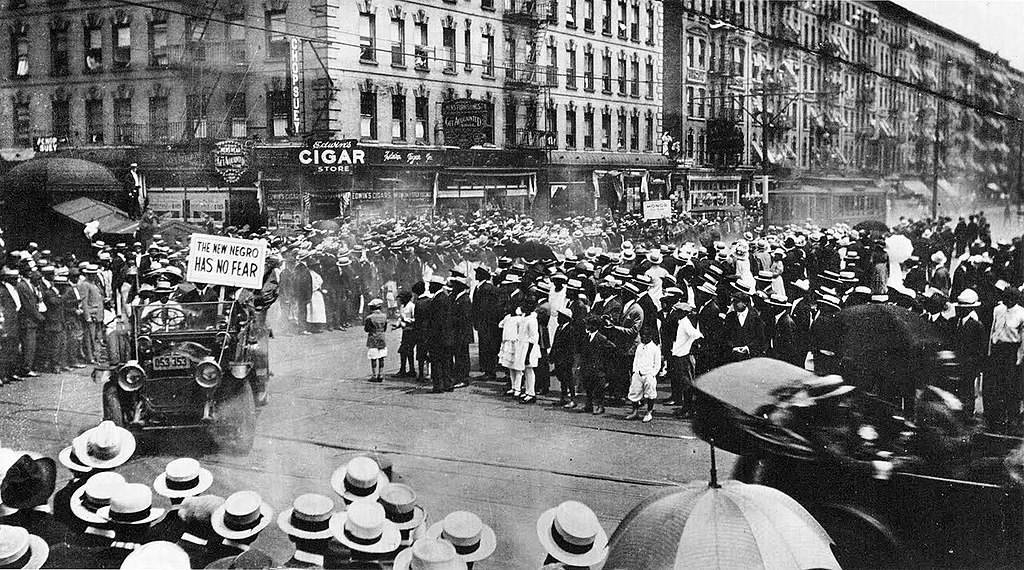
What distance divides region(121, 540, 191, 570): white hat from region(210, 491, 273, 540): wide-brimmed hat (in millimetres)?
221

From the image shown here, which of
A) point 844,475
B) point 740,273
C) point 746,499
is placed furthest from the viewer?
point 740,273

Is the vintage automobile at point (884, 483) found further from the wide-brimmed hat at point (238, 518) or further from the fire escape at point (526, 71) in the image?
the wide-brimmed hat at point (238, 518)

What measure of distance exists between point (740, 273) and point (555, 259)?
7.82 ft

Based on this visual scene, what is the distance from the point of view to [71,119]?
651 centimetres

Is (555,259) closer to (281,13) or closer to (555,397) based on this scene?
(555,397)

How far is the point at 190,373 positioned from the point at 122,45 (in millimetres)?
2748

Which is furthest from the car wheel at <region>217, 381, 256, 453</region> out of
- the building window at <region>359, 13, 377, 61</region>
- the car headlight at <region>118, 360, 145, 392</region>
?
the building window at <region>359, 13, 377, 61</region>

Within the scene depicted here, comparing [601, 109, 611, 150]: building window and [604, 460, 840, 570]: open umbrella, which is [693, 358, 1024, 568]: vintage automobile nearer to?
[604, 460, 840, 570]: open umbrella

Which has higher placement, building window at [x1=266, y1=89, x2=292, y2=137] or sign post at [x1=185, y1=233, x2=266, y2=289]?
building window at [x1=266, y1=89, x2=292, y2=137]

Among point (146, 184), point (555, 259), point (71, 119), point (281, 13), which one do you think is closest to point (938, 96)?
point (555, 259)

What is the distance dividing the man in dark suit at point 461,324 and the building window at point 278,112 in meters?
2.83

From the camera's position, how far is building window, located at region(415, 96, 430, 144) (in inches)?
234

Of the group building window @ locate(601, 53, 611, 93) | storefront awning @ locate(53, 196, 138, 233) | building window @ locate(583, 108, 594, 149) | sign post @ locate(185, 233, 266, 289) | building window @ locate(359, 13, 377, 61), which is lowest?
sign post @ locate(185, 233, 266, 289)

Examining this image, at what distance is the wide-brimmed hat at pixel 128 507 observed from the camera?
14.0ft
